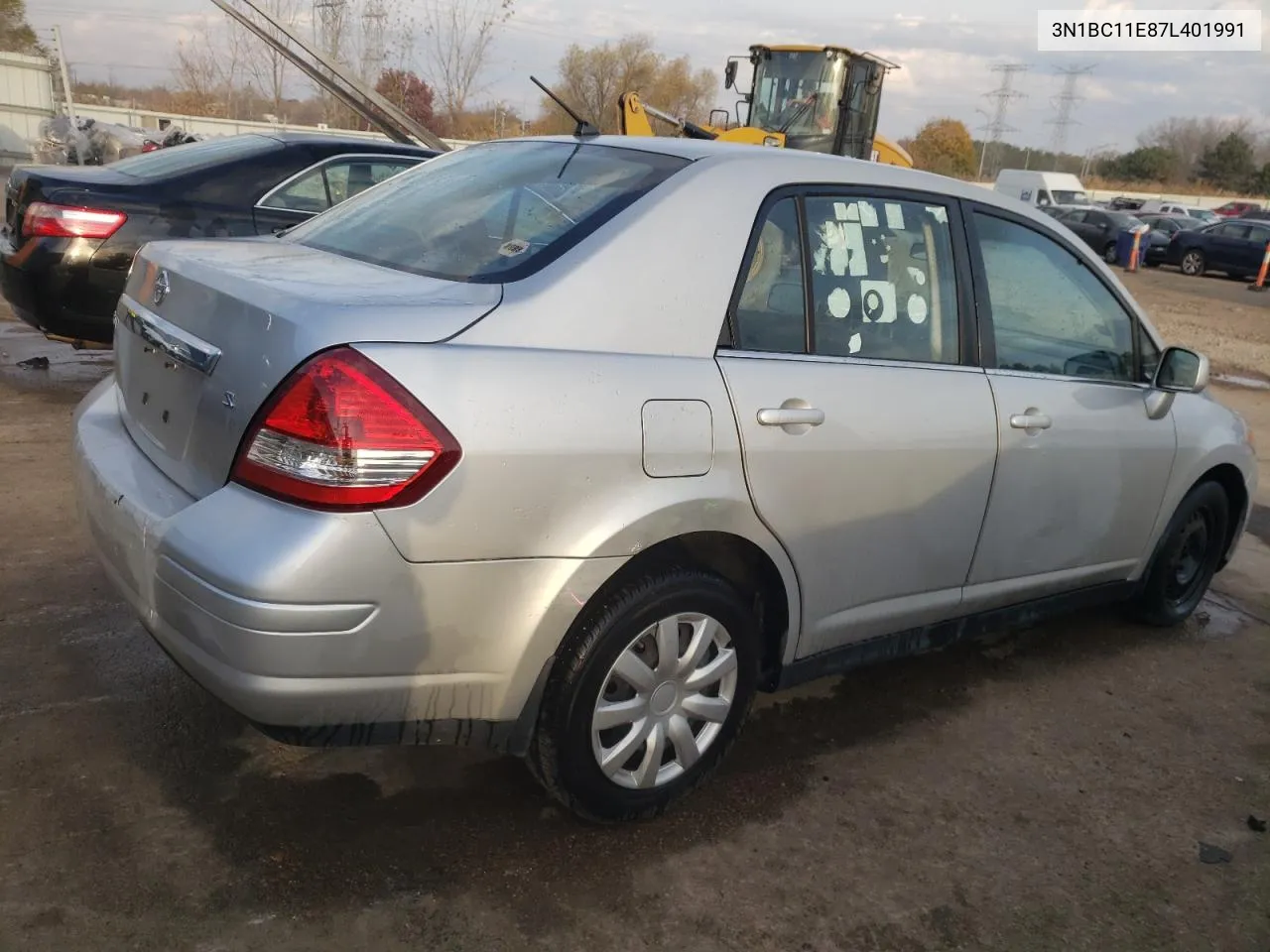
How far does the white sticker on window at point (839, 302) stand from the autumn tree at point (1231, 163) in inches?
3002

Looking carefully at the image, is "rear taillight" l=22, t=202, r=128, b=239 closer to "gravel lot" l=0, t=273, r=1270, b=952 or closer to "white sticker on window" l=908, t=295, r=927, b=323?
"gravel lot" l=0, t=273, r=1270, b=952

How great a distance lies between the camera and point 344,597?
209cm

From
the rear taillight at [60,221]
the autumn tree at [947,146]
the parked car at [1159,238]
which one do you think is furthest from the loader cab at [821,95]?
the autumn tree at [947,146]

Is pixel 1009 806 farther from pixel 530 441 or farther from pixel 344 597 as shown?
pixel 344 597

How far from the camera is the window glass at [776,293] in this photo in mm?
2697

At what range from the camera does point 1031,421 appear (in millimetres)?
3326

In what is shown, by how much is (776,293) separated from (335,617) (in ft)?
4.67

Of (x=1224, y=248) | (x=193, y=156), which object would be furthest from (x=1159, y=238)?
(x=193, y=156)

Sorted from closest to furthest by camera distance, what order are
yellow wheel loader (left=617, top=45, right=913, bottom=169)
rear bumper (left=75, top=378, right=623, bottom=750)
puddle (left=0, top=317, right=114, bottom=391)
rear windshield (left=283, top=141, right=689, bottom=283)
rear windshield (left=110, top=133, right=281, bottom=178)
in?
rear bumper (left=75, top=378, right=623, bottom=750) < rear windshield (left=283, top=141, right=689, bottom=283) < rear windshield (left=110, top=133, right=281, bottom=178) < puddle (left=0, top=317, right=114, bottom=391) < yellow wheel loader (left=617, top=45, right=913, bottom=169)

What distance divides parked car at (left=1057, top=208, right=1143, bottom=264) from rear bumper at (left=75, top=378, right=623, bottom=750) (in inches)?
1157

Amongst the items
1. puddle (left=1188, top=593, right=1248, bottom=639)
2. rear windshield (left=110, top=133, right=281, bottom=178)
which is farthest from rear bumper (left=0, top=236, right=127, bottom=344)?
puddle (left=1188, top=593, right=1248, bottom=639)

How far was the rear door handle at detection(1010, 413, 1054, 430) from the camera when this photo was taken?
3281 millimetres

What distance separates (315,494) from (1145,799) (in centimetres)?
259

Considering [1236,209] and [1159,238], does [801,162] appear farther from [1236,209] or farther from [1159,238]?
[1236,209]
